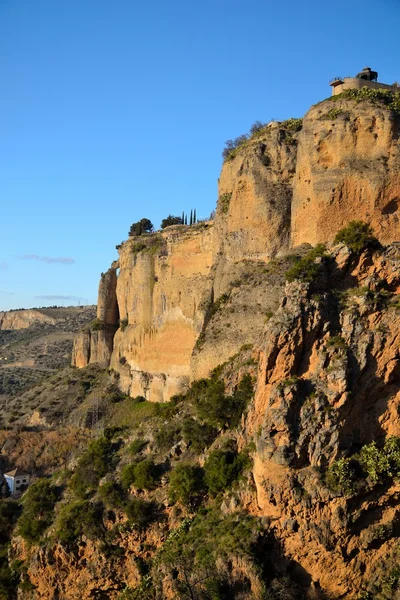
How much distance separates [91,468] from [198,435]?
15.2 feet

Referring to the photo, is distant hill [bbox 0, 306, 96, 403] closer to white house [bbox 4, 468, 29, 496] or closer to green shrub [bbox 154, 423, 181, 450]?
white house [bbox 4, 468, 29, 496]

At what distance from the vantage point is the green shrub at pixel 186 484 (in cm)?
2019

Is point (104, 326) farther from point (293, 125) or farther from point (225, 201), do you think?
point (293, 125)

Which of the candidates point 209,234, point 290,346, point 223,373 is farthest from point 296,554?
point 209,234

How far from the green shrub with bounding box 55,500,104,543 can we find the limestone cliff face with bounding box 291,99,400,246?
11.9m

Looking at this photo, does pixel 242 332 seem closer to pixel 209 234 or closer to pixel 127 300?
pixel 209 234

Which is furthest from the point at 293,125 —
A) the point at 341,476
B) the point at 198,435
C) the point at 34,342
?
the point at 34,342

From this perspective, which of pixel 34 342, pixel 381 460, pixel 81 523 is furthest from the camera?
pixel 34 342

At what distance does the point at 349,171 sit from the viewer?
22766 mm

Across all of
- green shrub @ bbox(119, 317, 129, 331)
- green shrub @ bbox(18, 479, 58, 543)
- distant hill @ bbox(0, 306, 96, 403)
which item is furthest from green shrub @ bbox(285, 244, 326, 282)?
distant hill @ bbox(0, 306, 96, 403)

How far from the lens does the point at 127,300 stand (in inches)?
1593

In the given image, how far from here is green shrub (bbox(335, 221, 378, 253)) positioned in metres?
21.0

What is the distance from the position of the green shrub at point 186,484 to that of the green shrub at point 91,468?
3468 mm

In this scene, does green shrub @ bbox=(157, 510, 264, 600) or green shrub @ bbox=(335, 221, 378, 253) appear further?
green shrub @ bbox=(335, 221, 378, 253)
